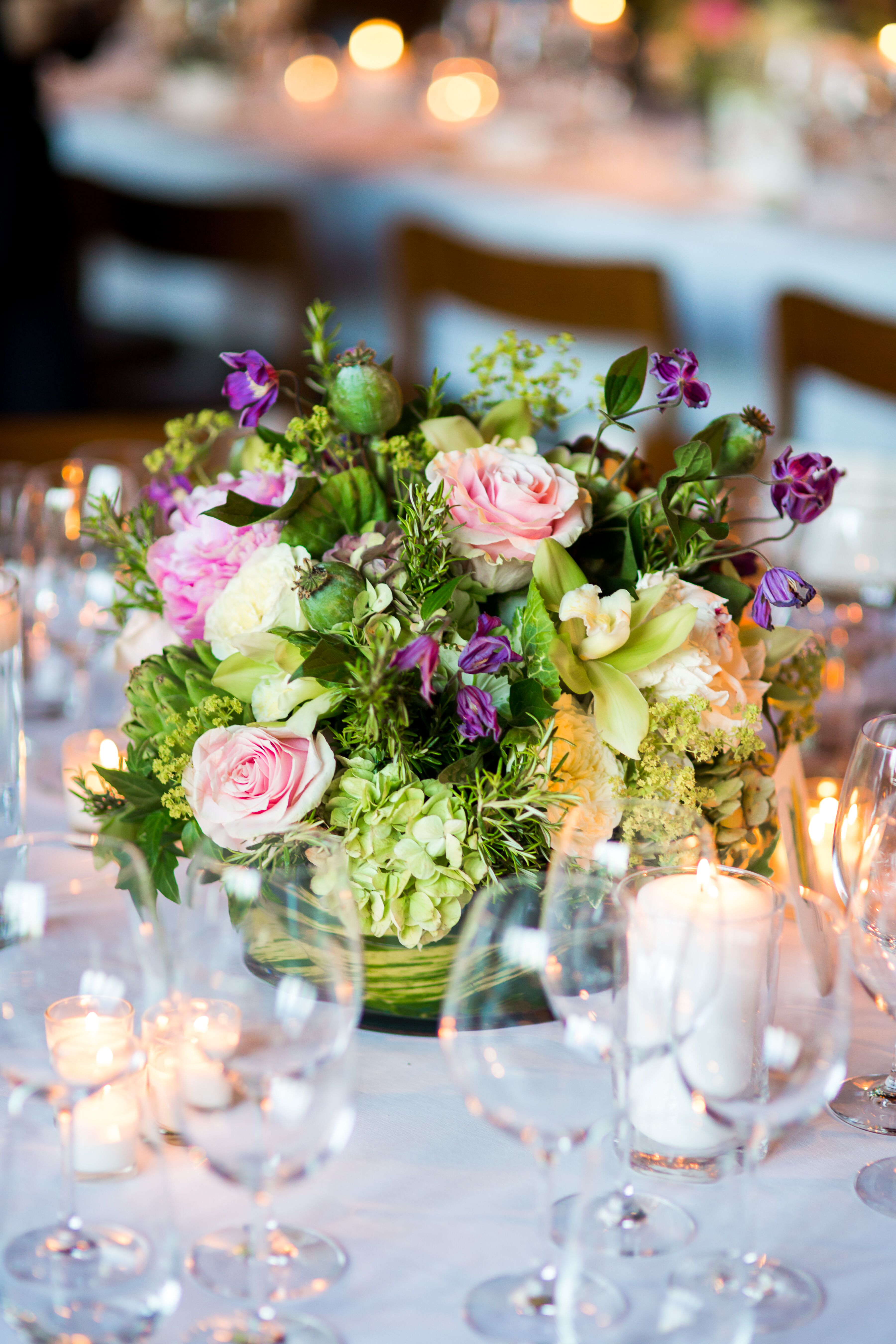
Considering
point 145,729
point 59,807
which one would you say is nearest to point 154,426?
point 59,807

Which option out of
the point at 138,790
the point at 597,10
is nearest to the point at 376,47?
the point at 597,10

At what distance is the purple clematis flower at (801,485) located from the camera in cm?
90

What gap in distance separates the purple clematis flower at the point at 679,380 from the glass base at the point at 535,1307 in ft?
1.64

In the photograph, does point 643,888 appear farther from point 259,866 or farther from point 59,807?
point 59,807

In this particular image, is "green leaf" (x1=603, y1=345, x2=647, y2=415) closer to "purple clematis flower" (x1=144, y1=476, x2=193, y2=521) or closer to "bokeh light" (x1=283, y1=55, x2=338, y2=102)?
"purple clematis flower" (x1=144, y1=476, x2=193, y2=521)

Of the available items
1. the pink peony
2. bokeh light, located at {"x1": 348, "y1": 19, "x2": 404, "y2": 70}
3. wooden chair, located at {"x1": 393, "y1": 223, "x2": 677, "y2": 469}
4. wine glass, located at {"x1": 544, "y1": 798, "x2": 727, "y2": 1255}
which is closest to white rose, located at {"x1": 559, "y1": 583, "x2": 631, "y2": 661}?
wine glass, located at {"x1": 544, "y1": 798, "x2": 727, "y2": 1255}

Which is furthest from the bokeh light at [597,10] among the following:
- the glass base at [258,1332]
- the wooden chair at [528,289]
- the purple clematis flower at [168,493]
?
the glass base at [258,1332]

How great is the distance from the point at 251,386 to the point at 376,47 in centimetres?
484

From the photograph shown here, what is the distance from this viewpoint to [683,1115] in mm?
772

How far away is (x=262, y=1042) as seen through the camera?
0.69 meters

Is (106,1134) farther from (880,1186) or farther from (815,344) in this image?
(815,344)

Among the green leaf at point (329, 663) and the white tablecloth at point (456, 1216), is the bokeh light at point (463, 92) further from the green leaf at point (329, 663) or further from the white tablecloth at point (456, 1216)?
the white tablecloth at point (456, 1216)

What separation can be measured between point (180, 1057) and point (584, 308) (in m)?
2.06

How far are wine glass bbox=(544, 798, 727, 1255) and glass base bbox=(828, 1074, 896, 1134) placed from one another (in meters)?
0.13
